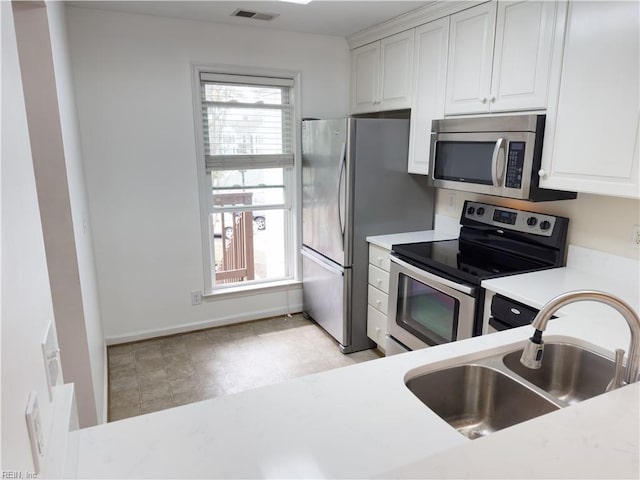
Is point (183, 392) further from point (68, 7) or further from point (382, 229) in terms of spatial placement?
point (68, 7)

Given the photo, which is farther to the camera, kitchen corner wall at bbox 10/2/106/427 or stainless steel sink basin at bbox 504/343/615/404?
kitchen corner wall at bbox 10/2/106/427

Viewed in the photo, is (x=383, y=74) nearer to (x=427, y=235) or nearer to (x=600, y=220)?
(x=427, y=235)

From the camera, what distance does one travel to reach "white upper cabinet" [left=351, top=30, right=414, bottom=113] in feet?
9.89

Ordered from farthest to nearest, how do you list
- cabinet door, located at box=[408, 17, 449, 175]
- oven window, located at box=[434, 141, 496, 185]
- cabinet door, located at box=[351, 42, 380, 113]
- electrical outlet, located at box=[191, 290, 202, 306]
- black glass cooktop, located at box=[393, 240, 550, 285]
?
1. electrical outlet, located at box=[191, 290, 202, 306]
2. cabinet door, located at box=[351, 42, 380, 113]
3. cabinet door, located at box=[408, 17, 449, 175]
4. oven window, located at box=[434, 141, 496, 185]
5. black glass cooktop, located at box=[393, 240, 550, 285]

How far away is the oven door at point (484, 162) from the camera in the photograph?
218 cm

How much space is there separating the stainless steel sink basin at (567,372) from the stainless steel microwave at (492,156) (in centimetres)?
97

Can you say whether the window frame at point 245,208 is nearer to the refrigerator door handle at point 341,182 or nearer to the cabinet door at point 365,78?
the cabinet door at point 365,78

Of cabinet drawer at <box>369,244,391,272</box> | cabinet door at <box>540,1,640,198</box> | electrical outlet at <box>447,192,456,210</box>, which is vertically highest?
cabinet door at <box>540,1,640,198</box>

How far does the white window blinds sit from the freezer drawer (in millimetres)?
907

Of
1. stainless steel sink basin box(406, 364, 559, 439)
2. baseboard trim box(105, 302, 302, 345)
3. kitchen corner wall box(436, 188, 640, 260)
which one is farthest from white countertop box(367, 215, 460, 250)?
stainless steel sink basin box(406, 364, 559, 439)

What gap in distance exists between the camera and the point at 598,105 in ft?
6.07

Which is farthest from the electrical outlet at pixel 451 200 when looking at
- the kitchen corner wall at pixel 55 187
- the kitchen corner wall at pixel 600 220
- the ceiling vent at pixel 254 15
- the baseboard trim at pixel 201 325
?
the kitchen corner wall at pixel 55 187

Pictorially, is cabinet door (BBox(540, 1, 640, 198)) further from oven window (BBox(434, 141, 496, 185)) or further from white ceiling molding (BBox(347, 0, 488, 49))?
white ceiling molding (BBox(347, 0, 488, 49))

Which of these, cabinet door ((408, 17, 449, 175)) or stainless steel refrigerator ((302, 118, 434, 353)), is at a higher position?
cabinet door ((408, 17, 449, 175))
